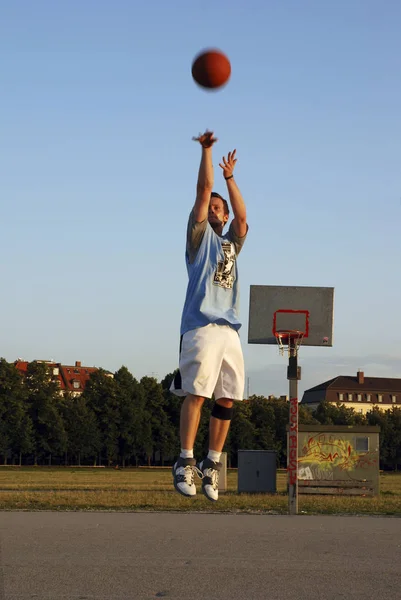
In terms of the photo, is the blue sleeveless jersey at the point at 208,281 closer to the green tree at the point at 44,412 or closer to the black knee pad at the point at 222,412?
the black knee pad at the point at 222,412

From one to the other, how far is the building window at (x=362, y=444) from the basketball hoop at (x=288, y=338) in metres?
36.2

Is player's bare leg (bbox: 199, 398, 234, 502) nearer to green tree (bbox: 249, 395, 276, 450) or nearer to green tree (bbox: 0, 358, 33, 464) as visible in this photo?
green tree (bbox: 0, 358, 33, 464)

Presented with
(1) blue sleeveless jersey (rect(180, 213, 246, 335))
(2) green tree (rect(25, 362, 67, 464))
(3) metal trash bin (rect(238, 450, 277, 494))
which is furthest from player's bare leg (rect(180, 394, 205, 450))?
(2) green tree (rect(25, 362, 67, 464))

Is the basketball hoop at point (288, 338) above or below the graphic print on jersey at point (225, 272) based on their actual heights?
above

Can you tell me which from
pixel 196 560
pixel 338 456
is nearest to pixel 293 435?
pixel 338 456

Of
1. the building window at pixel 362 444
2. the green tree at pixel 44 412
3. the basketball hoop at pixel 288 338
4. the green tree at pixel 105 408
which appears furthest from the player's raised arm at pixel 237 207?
the green tree at pixel 105 408

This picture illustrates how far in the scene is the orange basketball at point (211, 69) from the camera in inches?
207

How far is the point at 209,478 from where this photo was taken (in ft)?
18.7

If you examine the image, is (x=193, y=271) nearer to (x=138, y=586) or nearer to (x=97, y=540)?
(x=138, y=586)

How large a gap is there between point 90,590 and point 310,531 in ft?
34.6

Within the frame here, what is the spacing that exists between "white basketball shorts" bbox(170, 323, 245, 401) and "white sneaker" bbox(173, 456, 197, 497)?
0.43 metres

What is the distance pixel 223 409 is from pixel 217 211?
1283mm

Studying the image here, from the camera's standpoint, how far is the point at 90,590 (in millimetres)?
12656

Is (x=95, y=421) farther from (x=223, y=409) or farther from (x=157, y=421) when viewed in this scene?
(x=223, y=409)
